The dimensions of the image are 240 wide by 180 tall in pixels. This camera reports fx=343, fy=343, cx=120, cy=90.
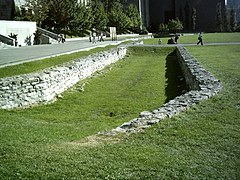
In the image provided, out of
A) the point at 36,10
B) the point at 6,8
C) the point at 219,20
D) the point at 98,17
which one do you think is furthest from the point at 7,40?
the point at 219,20

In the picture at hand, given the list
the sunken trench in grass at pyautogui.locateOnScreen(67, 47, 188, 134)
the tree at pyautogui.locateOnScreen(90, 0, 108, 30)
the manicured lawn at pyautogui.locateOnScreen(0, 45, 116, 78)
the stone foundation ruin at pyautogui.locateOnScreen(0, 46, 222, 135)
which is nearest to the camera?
the stone foundation ruin at pyautogui.locateOnScreen(0, 46, 222, 135)

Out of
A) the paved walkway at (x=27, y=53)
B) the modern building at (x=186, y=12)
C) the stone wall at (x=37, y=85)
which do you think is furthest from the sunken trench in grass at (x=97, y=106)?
the modern building at (x=186, y=12)

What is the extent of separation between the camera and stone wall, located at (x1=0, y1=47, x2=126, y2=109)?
1245 cm

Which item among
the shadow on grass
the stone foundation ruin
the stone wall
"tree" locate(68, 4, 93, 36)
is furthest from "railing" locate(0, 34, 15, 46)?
"tree" locate(68, 4, 93, 36)

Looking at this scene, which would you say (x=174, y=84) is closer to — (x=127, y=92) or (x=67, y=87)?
(x=127, y=92)

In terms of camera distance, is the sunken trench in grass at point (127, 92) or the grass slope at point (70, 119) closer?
the grass slope at point (70, 119)

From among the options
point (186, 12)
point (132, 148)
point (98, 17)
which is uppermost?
point (186, 12)

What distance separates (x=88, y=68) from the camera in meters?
21.0

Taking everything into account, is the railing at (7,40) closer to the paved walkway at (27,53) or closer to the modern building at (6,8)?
the paved walkway at (27,53)

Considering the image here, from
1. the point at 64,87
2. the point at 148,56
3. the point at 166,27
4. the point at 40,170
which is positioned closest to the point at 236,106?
the point at 40,170

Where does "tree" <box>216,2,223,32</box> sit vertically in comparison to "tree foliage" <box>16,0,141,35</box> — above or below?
above

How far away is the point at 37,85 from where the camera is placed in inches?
539

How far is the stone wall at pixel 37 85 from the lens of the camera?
1245cm

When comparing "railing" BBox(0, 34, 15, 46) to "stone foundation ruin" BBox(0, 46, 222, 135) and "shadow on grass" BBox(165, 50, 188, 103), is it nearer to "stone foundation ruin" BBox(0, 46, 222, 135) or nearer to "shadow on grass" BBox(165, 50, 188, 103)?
"stone foundation ruin" BBox(0, 46, 222, 135)
